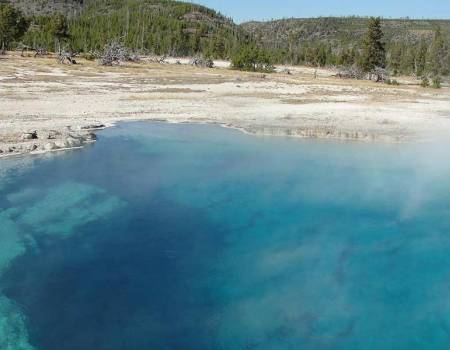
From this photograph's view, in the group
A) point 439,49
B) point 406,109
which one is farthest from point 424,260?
point 439,49

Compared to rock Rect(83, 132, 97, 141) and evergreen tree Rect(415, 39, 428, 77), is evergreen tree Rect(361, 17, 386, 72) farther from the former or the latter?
rock Rect(83, 132, 97, 141)

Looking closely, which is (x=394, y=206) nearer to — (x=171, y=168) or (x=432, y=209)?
(x=432, y=209)

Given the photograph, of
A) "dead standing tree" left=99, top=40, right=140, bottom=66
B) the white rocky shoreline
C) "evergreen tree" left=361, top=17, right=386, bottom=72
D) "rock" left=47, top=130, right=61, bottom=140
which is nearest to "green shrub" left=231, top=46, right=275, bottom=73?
"evergreen tree" left=361, top=17, right=386, bottom=72

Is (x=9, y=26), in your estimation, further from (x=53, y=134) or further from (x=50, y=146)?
(x=50, y=146)

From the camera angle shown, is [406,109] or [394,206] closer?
[394,206]

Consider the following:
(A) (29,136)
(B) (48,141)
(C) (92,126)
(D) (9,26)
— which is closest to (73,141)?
(B) (48,141)

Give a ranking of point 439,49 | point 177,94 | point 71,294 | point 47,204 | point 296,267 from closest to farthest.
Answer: point 71,294 < point 296,267 < point 47,204 < point 177,94 < point 439,49

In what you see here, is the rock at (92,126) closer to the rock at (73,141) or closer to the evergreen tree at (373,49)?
the rock at (73,141)
